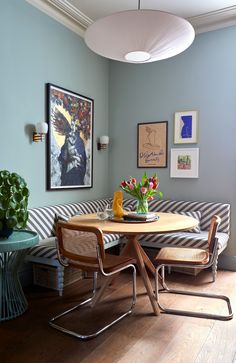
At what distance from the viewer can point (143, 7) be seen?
3.58m

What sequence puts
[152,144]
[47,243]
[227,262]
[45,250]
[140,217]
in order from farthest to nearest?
[152,144], [227,262], [47,243], [45,250], [140,217]

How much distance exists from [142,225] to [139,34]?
4.62 feet

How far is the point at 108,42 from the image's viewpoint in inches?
88.8

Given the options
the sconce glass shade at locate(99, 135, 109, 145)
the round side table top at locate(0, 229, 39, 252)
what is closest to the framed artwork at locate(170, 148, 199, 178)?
the sconce glass shade at locate(99, 135, 109, 145)

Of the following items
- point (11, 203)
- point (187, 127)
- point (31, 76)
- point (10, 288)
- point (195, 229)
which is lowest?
point (10, 288)

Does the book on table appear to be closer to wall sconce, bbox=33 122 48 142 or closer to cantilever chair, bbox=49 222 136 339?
cantilever chair, bbox=49 222 136 339

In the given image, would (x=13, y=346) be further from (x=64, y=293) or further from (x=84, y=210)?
(x=84, y=210)

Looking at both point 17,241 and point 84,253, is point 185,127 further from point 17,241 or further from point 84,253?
point 17,241

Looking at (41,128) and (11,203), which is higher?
(41,128)

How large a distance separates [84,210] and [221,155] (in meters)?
1.91

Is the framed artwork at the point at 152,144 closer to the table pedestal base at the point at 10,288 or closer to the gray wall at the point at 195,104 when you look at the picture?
the gray wall at the point at 195,104

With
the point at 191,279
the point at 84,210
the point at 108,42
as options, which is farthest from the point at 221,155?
the point at 108,42

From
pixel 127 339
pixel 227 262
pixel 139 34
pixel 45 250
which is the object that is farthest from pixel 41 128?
pixel 227 262

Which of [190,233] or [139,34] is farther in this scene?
[190,233]
